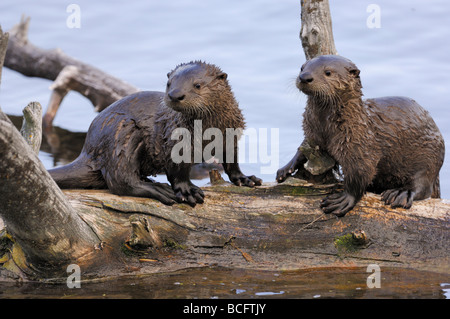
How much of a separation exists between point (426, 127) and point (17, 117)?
6.24 meters

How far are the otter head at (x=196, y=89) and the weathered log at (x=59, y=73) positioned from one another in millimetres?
4184

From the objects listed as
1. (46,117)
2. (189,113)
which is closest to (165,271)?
(189,113)

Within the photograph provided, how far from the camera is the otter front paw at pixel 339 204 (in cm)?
439

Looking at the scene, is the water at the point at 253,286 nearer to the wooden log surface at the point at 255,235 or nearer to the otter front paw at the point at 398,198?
the wooden log surface at the point at 255,235

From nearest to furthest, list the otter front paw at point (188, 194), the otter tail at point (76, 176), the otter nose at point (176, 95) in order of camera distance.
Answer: the otter nose at point (176, 95) < the otter front paw at point (188, 194) < the otter tail at point (76, 176)

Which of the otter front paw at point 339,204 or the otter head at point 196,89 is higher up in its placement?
the otter head at point 196,89

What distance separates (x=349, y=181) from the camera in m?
4.40

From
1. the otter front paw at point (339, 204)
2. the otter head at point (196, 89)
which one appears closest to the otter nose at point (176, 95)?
the otter head at point (196, 89)

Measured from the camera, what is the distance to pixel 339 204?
4406 millimetres

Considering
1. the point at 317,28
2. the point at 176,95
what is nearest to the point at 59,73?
the point at 317,28

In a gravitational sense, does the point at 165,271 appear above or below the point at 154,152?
below

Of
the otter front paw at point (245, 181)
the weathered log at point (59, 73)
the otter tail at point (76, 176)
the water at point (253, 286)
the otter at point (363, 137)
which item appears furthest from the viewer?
the weathered log at point (59, 73)

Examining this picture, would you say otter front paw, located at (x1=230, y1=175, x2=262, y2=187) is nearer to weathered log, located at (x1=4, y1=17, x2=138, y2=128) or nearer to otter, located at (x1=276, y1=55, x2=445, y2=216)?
otter, located at (x1=276, y1=55, x2=445, y2=216)
